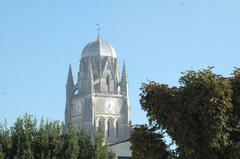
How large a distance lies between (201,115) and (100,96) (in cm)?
11928

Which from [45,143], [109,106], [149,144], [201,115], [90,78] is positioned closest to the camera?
[201,115]

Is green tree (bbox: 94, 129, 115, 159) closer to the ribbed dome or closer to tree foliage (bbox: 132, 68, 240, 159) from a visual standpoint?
tree foliage (bbox: 132, 68, 240, 159)

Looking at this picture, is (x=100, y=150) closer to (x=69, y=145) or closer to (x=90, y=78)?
(x=69, y=145)

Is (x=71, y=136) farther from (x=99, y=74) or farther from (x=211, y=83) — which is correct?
(x=99, y=74)

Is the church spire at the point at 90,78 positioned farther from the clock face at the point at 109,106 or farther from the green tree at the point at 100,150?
the green tree at the point at 100,150

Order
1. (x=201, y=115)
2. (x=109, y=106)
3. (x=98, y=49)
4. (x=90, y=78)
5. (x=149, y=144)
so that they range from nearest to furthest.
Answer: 1. (x=201, y=115)
2. (x=149, y=144)
3. (x=90, y=78)
4. (x=109, y=106)
5. (x=98, y=49)

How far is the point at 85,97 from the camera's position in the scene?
142875 millimetres

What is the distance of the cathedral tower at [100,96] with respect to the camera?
5569 inches

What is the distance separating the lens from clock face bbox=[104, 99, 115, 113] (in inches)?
5656

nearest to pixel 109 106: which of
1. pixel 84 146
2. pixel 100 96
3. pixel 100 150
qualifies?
pixel 100 96

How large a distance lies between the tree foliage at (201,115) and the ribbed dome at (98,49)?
122m

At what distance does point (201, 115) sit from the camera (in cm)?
2484

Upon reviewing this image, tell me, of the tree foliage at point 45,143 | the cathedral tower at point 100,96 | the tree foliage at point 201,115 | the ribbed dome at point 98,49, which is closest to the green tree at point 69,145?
the tree foliage at point 45,143

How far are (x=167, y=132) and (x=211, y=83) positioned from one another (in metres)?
2.69
